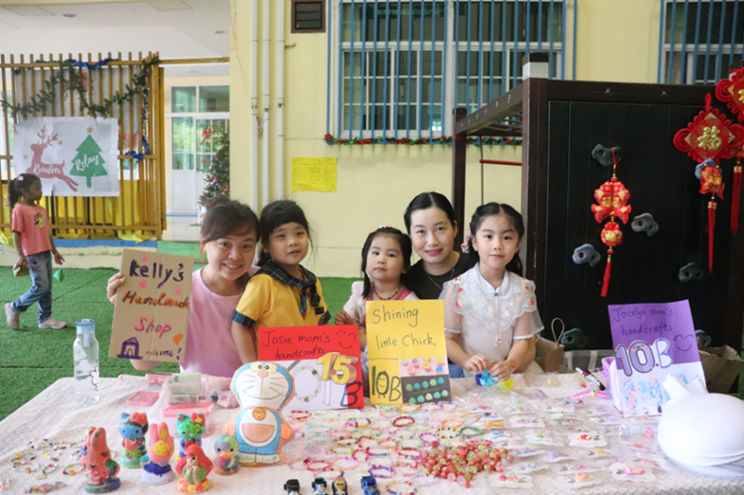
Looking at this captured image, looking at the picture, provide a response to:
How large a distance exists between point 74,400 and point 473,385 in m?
0.97

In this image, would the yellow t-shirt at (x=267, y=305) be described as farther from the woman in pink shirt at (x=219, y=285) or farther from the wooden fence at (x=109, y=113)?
the wooden fence at (x=109, y=113)

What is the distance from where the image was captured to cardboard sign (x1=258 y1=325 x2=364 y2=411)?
4.48 feet

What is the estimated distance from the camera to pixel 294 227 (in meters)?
1.69

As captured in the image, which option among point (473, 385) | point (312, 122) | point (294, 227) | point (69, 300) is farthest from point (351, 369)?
point (312, 122)

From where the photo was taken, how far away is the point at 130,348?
1.34 m

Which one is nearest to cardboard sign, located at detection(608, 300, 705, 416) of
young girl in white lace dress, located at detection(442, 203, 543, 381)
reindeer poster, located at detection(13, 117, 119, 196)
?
young girl in white lace dress, located at detection(442, 203, 543, 381)

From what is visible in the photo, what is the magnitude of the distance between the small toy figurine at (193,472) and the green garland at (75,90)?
19.7 feet

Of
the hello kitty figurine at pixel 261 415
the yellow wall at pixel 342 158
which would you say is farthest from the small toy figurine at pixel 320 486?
the yellow wall at pixel 342 158

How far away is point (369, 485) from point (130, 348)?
67 cm

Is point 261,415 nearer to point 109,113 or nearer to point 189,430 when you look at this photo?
point 189,430

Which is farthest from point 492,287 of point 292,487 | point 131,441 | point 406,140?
point 406,140

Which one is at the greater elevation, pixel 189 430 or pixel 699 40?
pixel 699 40

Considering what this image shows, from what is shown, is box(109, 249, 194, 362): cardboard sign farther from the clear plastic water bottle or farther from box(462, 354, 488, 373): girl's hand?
box(462, 354, 488, 373): girl's hand

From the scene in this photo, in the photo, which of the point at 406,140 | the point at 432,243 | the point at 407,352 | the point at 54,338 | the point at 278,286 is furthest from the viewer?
the point at 406,140
